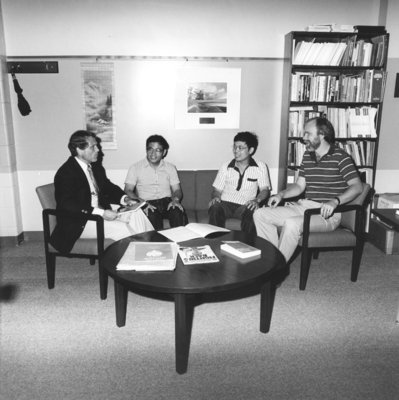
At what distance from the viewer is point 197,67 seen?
447cm

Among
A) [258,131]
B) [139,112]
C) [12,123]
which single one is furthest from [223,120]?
[12,123]

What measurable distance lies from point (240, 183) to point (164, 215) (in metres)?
0.81

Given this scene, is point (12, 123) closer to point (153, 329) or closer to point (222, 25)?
point (222, 25)

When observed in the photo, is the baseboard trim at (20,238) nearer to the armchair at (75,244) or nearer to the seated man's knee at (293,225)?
the armchair at (75,244)

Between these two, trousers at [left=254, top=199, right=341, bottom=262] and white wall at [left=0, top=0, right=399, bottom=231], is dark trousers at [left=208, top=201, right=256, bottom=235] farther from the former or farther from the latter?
white wall at [left=0, top=0, right=399, bottom=231]

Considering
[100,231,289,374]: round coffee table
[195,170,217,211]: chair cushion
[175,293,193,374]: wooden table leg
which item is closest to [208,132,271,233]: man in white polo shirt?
[195,170,217,211]: chair cushion

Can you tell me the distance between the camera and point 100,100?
14.7ft

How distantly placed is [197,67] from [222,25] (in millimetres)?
505

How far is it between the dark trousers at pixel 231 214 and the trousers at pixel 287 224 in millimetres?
88

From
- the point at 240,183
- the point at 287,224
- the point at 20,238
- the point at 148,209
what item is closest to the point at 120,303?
the point at 148,209

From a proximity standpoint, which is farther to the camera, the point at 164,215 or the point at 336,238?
the point at 164,215

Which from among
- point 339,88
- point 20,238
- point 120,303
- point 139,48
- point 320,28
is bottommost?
point 20,238

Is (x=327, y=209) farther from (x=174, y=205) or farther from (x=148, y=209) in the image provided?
(x=148, y=209)

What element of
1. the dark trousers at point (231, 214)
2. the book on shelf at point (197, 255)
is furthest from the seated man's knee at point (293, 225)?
the book on shelf at point (197, 255)
